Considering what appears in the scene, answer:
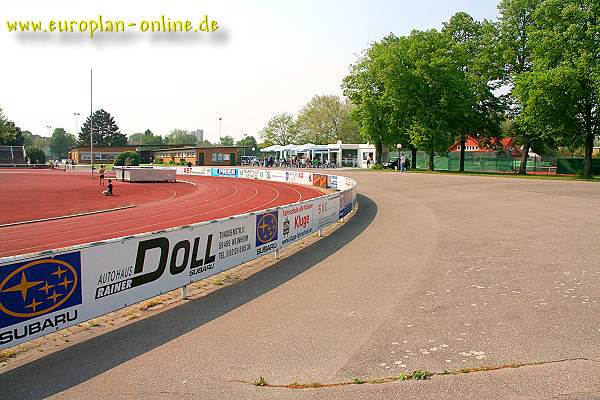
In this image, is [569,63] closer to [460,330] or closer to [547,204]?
[547,204]

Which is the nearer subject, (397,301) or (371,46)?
(397,301)

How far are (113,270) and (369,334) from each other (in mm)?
4048

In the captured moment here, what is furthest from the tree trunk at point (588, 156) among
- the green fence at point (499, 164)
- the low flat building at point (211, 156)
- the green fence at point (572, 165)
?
the low flat building at point (211, 156)

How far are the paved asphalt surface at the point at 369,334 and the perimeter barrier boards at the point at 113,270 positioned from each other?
497 mm

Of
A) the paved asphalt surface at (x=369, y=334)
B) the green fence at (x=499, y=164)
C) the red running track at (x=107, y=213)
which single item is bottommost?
the red running track at (x=107, y=213)

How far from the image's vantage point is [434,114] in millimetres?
59000

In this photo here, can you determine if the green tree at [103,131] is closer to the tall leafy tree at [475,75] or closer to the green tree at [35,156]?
the green tree at [35,156]

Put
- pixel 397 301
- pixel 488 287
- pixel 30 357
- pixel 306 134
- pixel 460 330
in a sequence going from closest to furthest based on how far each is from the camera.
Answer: pixel 30 357
pixel 460 330
pixel 397 301
pixel 488 287
pixel 306 134

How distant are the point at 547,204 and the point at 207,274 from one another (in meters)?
20.9

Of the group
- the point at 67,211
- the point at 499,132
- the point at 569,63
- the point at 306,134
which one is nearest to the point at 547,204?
the point at 67,211

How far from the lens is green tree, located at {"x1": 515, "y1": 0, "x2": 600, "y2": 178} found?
4409 centimetres

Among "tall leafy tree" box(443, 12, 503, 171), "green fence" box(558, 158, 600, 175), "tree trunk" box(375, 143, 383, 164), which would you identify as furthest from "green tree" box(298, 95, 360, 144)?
"green fence" box(558, 158, 600, 175)

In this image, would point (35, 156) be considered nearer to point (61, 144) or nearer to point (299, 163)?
point (299, 163)

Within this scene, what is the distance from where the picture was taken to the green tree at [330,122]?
113 metres
